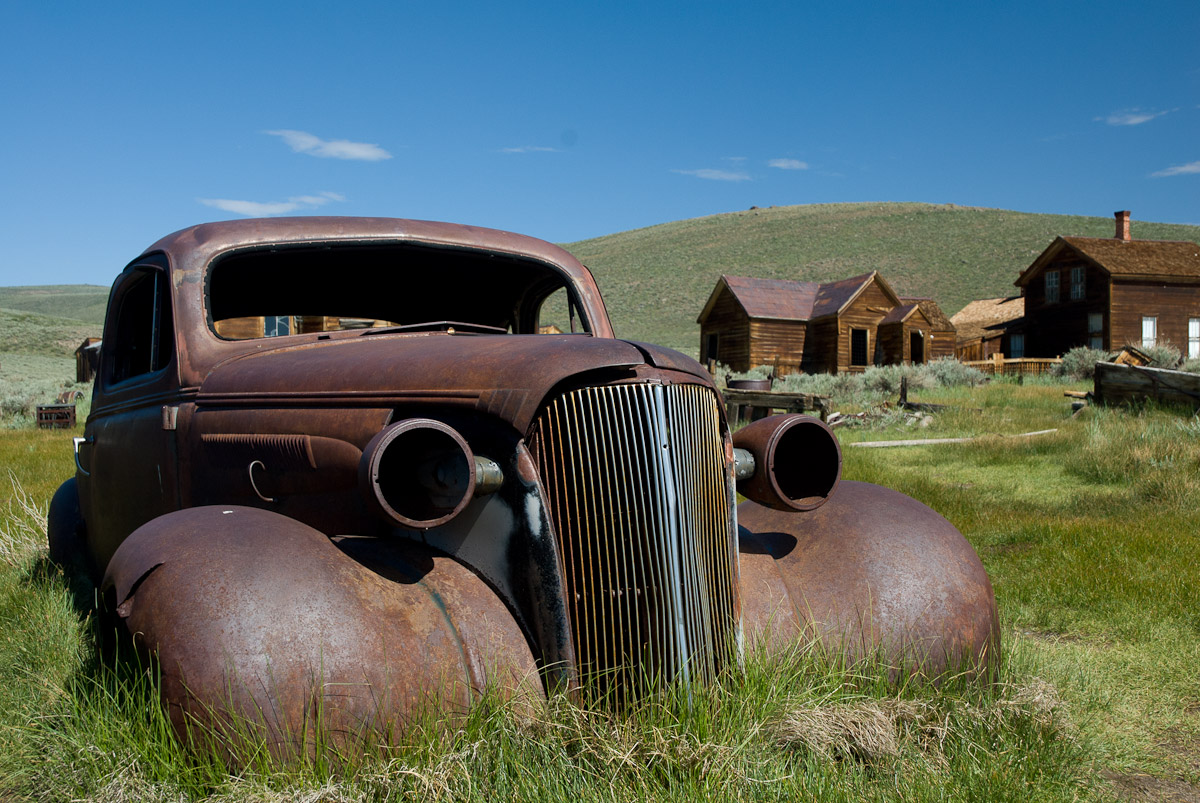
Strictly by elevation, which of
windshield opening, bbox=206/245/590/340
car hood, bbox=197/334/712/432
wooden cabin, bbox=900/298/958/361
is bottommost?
car hood, bbox=197/334/712/432

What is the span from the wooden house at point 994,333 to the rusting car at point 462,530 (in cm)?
3617

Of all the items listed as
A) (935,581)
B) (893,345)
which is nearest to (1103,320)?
(893,345)

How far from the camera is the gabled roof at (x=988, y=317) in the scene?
39844 millimetres

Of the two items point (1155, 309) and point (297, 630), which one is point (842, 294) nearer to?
point (1155, 309)

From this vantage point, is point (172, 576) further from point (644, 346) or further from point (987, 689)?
point (987, 689)

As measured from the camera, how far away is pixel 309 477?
2621 mm

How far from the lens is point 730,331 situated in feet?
112

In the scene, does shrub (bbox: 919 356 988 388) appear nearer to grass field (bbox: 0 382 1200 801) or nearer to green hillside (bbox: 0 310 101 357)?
grass field (bbox: 0 382 1200 801)

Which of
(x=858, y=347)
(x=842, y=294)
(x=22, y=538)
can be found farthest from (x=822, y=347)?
(x=22, y=538)

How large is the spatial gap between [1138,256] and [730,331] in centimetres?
1601

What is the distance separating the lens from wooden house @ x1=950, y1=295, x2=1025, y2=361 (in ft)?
125

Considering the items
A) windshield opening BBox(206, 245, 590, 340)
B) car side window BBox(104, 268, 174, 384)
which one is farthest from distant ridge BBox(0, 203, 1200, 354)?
car side window BBox(104, 268, 174, 384)

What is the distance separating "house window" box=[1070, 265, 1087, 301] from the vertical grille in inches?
1451

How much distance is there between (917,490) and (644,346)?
655 cm
